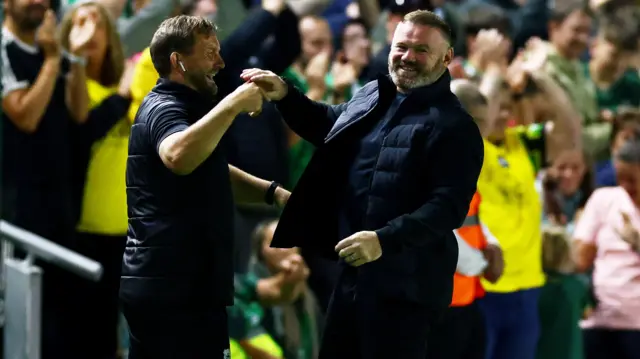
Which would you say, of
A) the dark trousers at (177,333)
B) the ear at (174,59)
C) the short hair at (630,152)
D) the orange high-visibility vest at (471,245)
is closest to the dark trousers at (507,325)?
the orange high-visibility vest at (471,245)

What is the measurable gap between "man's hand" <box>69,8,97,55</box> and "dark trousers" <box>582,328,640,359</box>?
114 inches

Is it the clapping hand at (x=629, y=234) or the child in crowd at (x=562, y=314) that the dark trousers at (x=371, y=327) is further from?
the child in crowd at (x=562, y=314)

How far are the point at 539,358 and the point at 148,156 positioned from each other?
345cm

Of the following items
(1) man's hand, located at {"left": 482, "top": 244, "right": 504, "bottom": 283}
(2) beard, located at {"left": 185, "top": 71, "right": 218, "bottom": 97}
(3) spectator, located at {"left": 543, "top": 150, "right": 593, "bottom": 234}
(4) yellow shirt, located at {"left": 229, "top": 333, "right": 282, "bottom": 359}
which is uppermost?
(2) beard, located at {"left": 185, "top": 71, "right": 218, "bottom": 97}

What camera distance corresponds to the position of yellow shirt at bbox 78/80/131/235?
6.70m

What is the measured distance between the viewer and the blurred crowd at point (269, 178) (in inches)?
252

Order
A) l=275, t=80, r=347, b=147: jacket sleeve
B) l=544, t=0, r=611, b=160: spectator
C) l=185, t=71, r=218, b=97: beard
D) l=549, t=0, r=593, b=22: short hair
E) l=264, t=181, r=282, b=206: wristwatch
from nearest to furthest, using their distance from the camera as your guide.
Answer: l=185, t=71, r=218, b=97: beard, l=275, t=80, r=347, b=147: jacket sleeve, l=264, t=181, r=282, b=206: wristwatch, l=544, t=0, r=611, b=160: spectator, l=549, t=0, r=593, b=22: short hair

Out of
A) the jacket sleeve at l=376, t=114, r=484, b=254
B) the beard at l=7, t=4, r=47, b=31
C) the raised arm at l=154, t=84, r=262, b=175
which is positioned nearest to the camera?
the raised arm at l=154, t=84, r=262, b=175

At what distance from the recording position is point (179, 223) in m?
4.57

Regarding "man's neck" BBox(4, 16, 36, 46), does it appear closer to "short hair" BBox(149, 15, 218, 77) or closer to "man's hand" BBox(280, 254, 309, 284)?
"man's hand" BBox(280, 254, 309, 284)

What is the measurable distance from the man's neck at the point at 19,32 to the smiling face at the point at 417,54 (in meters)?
2.26

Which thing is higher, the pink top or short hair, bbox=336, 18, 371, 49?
short hair, bbox=336, 18, 371, 49

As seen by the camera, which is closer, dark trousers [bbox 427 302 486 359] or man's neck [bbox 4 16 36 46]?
dark trousers [bbox 427 302 486 359]

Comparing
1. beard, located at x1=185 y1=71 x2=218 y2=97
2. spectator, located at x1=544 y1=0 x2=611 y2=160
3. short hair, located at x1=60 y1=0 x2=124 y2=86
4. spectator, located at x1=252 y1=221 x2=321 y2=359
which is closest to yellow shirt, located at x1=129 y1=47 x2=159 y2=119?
short hair, located at x1=60 y1=0 x2=124 y2=86
